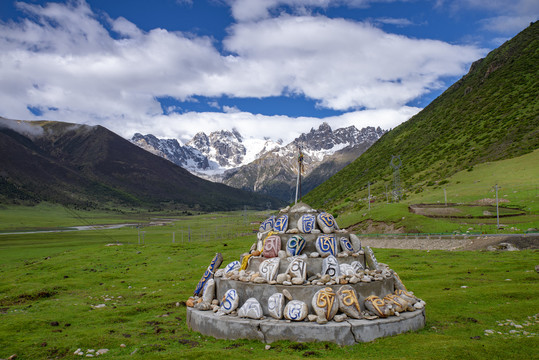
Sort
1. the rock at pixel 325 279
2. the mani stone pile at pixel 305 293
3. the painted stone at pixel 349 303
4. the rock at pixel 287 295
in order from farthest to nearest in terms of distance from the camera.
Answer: the rock at pixel 325 279, the rock at pixel 287 295, the painted stone at pixel 349 303, the mani stone pile at pixel 305 293

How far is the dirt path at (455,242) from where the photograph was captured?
137 feet

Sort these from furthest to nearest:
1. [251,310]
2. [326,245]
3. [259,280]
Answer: [326,245] → [259,280] → [251,310]

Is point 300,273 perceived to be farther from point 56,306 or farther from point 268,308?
point 56,306

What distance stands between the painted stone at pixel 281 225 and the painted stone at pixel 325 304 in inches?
205

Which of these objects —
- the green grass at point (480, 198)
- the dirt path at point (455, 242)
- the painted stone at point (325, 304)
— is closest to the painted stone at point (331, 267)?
the painted stone at point (325, 304)

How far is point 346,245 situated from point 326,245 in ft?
4.86

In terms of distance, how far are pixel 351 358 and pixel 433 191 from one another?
2794 inches

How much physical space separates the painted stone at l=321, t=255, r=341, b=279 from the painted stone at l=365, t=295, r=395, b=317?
1882 millimetres

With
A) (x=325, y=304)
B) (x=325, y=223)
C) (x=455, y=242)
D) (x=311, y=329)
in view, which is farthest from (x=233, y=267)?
(x=455, y=242)

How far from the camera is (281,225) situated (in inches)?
881

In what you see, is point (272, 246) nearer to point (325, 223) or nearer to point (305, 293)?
point (325, 223)

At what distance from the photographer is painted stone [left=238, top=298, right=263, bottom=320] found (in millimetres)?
17703

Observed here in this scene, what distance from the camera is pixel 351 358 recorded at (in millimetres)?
14500

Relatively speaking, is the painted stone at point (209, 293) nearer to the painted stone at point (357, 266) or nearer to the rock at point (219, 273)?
the rock at point (219, 273)
